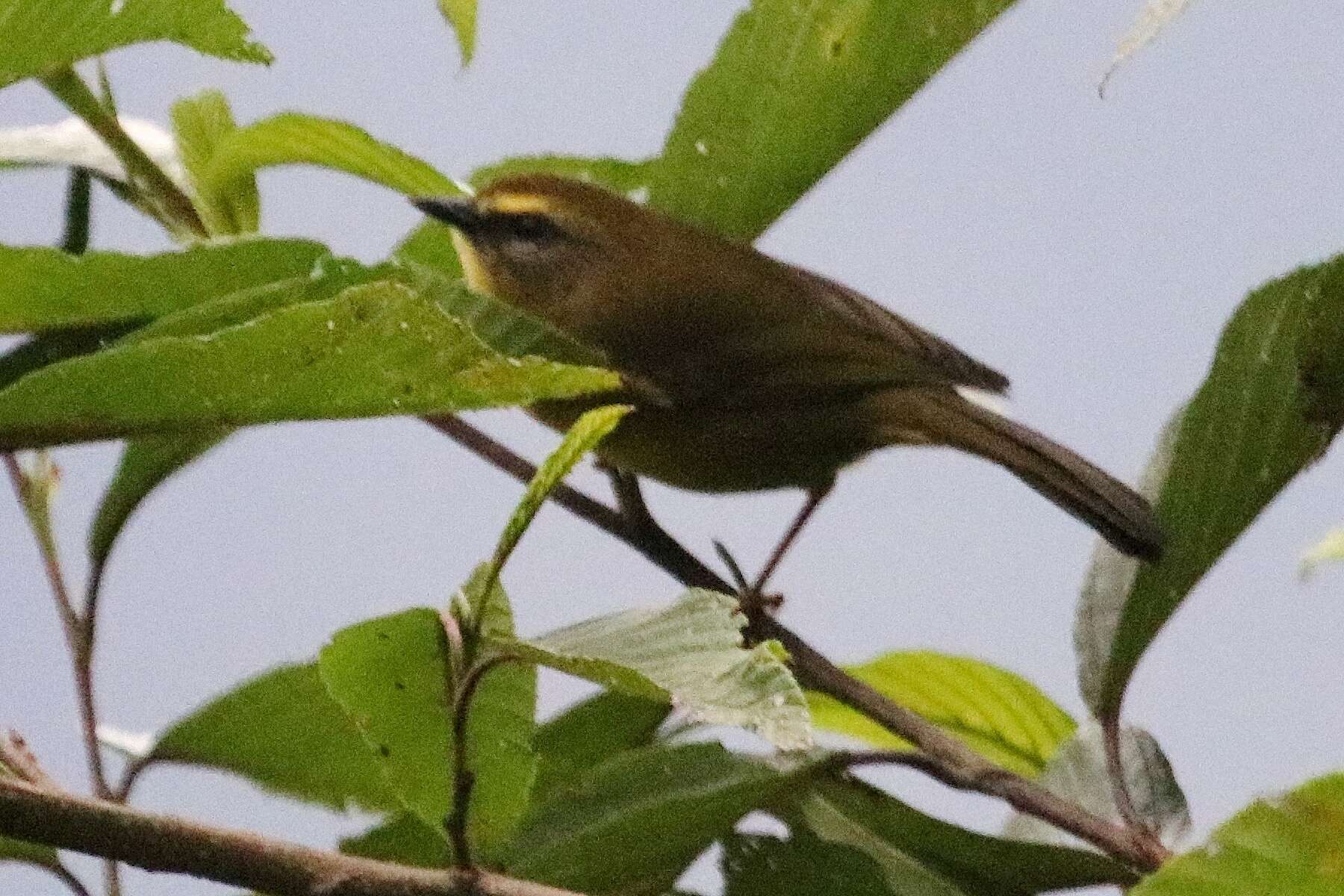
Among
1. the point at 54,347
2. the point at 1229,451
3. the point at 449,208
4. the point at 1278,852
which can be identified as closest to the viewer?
the point at 1278,852

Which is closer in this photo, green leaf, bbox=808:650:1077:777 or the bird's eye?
green leaf, bbox=808:650:1077:777

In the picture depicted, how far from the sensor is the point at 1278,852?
42 cm

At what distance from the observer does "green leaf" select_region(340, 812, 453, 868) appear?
2.64ft

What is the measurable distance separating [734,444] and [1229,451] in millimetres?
522

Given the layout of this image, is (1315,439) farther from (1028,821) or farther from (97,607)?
(97,607)

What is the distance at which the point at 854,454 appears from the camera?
1.39 meters

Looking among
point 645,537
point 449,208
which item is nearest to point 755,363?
point 449,208

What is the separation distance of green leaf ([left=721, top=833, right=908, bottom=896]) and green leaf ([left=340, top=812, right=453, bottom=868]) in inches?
5.7

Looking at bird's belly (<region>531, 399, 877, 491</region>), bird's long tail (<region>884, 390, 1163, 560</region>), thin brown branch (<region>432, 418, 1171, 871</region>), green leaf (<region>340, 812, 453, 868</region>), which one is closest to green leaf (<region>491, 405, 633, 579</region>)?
thin brown branch (<region>432, 418, 1171, 871</region>)

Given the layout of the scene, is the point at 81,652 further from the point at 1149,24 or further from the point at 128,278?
the point at 1149,24

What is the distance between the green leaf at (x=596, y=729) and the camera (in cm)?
90

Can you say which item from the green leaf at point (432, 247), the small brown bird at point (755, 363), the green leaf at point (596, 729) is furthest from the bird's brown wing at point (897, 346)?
the green leaf at point (596, 729)

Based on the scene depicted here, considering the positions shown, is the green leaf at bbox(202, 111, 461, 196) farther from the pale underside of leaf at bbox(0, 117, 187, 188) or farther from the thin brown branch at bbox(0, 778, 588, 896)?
the thin brown branch at bbox(0, 778, 588, 896)

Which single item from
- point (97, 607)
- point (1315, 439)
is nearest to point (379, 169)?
point (97, 607)
